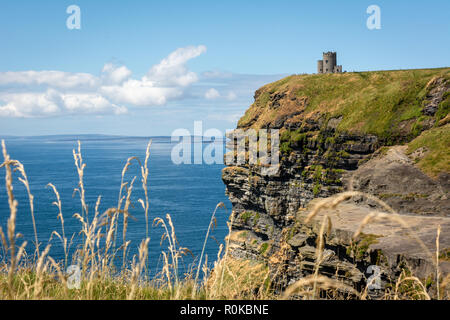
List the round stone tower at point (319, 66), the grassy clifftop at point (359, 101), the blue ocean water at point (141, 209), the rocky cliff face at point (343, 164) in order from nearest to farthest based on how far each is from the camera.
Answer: the rocky cliff face at point (343, 164)
the grassy clifftop at point (359, 101)
the blue ocean water at point (141, 209)
the round stone tower at point (319, 66)

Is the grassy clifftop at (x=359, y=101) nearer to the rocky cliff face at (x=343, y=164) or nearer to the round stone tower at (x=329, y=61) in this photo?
the rocky cliff face at (x=343, y=164)

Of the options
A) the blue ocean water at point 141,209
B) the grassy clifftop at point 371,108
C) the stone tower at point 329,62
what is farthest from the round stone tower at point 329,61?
the blue ocean water at point 141,209

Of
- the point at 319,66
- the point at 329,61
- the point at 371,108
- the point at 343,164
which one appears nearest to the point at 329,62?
the point at 329,61

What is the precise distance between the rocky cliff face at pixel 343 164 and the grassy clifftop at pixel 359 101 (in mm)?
148

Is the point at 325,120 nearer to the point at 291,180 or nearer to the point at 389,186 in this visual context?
the point at 291,180

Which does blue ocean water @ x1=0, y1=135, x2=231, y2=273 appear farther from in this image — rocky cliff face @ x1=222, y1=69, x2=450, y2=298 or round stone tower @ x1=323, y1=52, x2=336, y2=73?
round stone tower @ x1=323, y1=52, x2=336, y2=73

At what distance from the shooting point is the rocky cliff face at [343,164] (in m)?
29.8

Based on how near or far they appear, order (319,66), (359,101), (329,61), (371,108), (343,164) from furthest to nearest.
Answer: (319,66) → (329,61) → (359,101) → (371,108) → (343,164)

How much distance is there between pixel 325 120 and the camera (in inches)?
2274

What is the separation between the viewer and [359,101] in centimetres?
5812

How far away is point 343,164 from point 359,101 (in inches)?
504

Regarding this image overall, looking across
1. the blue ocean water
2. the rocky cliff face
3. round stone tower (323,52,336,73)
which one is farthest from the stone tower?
the blue ocean water

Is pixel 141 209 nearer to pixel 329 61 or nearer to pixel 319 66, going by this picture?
pixel 319 66
